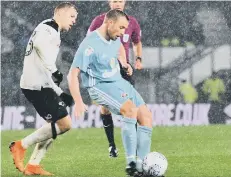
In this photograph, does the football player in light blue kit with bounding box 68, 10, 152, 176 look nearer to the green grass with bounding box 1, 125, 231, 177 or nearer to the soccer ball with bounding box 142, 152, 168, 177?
the soccer ball with bounding box 142, 152, 168, 177

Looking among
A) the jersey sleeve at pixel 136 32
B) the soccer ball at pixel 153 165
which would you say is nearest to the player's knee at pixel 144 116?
the soccer ball at pixel 153 165

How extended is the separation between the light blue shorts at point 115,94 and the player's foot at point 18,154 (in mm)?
975

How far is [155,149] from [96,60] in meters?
3.90

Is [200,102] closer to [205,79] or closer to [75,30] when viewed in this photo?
[205,79]

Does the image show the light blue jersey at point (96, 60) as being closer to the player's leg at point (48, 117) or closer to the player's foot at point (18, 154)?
the player's leg at point (48, 117)

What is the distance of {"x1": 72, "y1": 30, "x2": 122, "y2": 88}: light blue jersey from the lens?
891 centimetres

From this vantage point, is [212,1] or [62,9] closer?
[62,9]

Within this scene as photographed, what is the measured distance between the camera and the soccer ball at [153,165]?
8.70 meters

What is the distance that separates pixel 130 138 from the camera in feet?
29.0

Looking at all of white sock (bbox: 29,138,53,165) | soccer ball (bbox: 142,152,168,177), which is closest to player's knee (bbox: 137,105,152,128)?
soccer ball (bbox: 142,152,168,177)

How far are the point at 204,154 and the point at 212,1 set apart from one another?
7838 mm

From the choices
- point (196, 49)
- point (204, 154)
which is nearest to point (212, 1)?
point (196, 49)

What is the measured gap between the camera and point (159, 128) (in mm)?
17062

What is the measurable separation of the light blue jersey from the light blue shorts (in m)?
0.06
